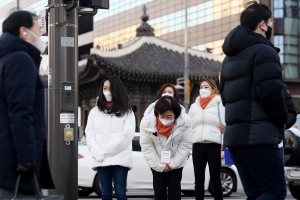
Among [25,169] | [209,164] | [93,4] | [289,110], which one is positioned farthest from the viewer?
[209,164]

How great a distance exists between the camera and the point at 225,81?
6.37 metres

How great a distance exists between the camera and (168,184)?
8523 millimetres

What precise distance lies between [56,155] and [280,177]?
350cm

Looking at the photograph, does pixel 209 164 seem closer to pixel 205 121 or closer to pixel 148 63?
pixel 205 121

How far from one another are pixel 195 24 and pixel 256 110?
1878 inches

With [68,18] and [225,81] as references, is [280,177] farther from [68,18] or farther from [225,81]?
[68,18]

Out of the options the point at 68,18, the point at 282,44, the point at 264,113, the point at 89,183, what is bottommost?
the point at 89,183

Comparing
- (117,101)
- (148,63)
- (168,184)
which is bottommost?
(168,184)

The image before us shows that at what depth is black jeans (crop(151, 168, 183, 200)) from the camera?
27.7ft

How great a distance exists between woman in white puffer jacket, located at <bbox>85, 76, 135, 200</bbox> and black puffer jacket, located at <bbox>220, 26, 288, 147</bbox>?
2391 mm

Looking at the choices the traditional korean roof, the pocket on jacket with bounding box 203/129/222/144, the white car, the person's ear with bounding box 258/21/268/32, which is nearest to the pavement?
the white car

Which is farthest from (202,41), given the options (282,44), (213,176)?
(213,176)

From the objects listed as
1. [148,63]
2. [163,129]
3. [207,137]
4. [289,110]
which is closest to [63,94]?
[163,129]

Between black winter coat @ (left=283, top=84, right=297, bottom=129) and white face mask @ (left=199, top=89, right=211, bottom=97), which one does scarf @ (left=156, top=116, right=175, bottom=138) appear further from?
black winter coat @ (left=283, top=84, right=297, bottom=129)
